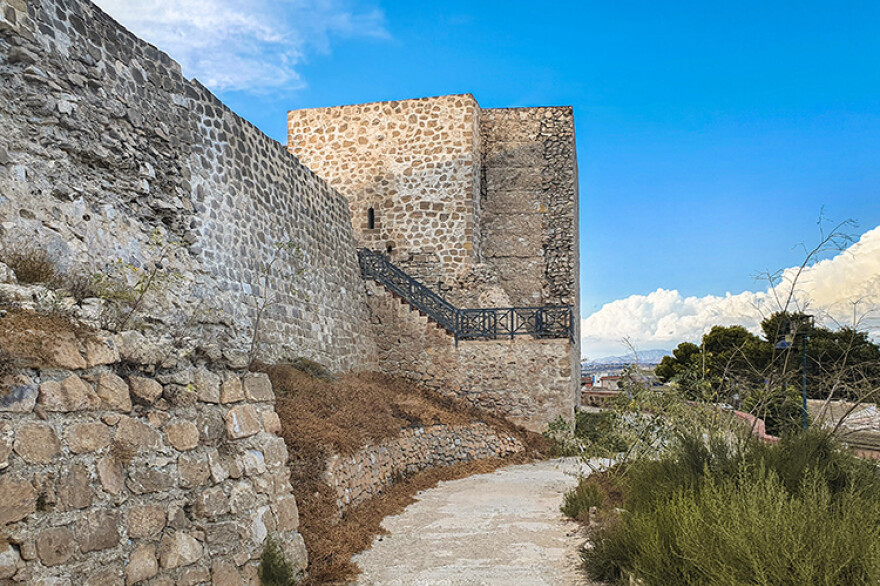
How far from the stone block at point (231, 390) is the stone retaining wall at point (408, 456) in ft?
7.66

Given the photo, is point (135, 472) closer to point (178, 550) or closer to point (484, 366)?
point (178, 550)

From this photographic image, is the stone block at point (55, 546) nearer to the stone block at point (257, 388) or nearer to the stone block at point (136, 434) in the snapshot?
the stone block at point (136, 434)

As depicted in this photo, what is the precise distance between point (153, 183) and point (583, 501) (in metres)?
6.80

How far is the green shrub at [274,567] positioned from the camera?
16.2 ft

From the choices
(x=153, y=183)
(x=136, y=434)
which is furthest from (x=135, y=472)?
(x=153, y=183)

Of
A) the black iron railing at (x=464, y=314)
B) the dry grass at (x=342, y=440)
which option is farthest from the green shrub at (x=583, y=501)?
the black iron railing at (x=464, y=314)

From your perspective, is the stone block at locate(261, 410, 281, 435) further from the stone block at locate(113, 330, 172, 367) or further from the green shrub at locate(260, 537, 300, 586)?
the stone block at locate(113, 330, 172, 367)

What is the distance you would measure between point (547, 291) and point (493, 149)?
4.51 metres

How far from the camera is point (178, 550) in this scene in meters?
4.38

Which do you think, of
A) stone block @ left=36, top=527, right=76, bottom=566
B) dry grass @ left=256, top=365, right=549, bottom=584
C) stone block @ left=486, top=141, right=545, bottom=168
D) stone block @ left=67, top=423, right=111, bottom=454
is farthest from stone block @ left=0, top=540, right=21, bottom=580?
stone block @ left=486, top=141, right=545, bottom=168

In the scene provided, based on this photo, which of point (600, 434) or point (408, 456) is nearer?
point (408, 456)

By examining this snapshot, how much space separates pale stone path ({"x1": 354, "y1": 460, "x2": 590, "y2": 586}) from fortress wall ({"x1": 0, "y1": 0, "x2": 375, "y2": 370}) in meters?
2.71

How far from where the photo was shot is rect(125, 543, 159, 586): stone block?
13.3ft

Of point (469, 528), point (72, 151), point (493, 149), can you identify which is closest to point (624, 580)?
point (469, 528)
